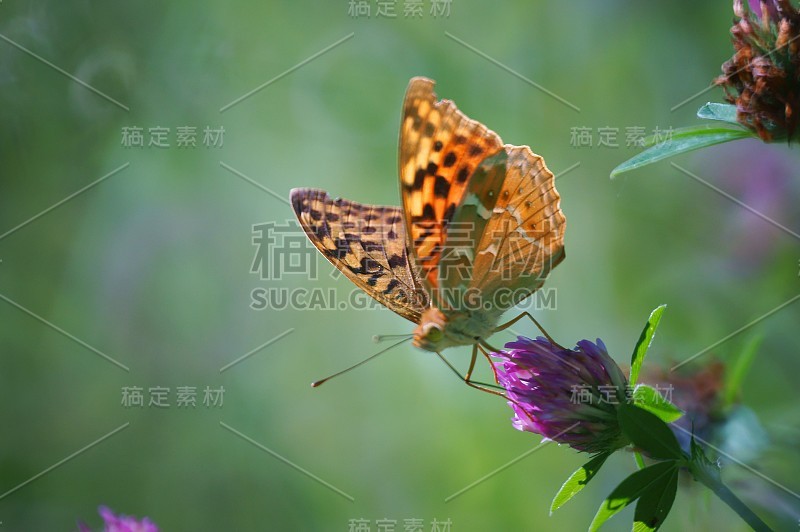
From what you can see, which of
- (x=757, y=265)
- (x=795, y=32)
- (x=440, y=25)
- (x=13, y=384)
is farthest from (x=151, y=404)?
(x=795, y=32)

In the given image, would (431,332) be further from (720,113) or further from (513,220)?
(720,113)

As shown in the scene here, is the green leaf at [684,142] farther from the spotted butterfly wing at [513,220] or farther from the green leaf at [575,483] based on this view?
the green leaf at [575,483]

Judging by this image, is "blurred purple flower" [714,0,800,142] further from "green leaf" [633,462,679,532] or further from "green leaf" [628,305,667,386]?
"green leaf" [633,462,679,532]

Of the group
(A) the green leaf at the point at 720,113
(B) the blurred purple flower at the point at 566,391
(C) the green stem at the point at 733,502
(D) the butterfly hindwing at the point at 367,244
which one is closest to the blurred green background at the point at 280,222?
(D) the butterfly hindwing at the point at 367,244

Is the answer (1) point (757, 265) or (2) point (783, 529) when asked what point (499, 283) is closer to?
(2) point (783, 529)

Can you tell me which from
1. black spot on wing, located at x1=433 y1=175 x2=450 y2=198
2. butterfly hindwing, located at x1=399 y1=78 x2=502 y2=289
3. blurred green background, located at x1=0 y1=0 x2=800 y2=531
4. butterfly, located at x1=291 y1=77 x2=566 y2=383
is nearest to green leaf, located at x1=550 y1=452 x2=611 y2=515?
butterfly, located at x1=291 y1=77 x2=566 y2=383

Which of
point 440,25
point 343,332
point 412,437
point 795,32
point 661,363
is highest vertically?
point 440,25
